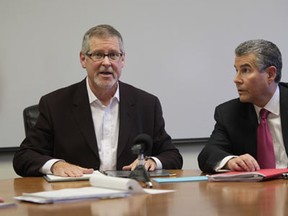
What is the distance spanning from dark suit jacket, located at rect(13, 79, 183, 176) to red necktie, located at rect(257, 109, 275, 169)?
475 mm

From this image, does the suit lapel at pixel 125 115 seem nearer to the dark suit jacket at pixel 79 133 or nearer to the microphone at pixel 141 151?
the dark suit jacket at pixel 79 133

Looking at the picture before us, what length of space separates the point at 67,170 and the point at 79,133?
566 mm

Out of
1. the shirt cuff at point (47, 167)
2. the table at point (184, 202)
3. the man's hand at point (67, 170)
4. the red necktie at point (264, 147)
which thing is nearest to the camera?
the table at point (184, 202)

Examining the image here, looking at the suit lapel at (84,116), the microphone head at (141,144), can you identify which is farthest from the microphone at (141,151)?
the suit lapel at (84,116)

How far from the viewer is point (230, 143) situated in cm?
301

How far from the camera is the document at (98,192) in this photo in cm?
168

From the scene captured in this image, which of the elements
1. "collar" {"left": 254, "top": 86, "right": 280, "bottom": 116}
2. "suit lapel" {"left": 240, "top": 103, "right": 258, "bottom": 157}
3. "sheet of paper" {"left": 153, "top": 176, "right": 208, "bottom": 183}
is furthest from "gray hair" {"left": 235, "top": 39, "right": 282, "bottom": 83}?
"sheet of paper" {"left": 153, "top": 176, "right": 208, "bottom": 183}

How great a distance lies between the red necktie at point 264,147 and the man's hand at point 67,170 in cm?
101

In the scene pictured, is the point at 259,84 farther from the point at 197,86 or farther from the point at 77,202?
the point at 77,202

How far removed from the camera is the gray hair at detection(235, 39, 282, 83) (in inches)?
118

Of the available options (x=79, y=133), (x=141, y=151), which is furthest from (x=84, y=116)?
(x=141, y=151)

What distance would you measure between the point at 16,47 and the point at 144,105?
1.17 meters

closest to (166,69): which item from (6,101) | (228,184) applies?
(6,101)

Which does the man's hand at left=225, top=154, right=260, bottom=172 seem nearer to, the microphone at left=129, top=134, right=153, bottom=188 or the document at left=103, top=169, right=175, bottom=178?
the document at left=103, top=169, right=175, bottom=178
